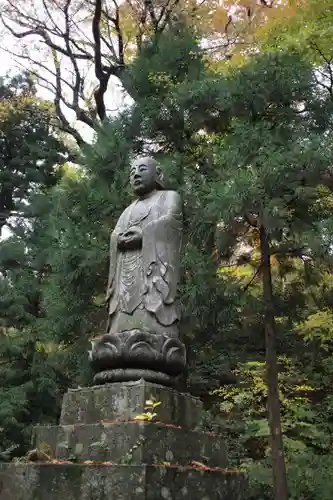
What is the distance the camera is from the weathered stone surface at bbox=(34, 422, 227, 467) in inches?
164

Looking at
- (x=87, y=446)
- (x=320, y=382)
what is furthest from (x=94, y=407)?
(x=320, y=382)

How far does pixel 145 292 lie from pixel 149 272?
200mm

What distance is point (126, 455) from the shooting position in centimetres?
412

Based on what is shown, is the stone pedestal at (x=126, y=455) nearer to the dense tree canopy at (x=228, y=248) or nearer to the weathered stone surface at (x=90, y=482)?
the weathered stone surface at (x=90, y=482)

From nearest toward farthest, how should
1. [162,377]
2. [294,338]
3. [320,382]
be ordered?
[162,377]
[294,338]
[320,382]

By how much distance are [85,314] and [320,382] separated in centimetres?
496

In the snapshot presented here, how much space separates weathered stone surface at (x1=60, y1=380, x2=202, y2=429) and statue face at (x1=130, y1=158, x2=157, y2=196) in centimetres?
219

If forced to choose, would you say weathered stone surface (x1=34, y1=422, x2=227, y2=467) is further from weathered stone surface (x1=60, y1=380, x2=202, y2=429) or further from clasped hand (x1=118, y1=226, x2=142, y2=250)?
clasped hand (x1=118, y1=226, x2=142, y2=250)

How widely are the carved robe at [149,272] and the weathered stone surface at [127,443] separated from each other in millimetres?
987

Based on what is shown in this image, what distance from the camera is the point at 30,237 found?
13.5m

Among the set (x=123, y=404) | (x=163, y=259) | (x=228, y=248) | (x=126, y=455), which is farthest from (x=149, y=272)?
(x=228, y=248)

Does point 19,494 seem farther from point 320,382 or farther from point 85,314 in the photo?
point 320,382

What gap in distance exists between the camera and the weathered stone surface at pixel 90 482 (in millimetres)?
3811

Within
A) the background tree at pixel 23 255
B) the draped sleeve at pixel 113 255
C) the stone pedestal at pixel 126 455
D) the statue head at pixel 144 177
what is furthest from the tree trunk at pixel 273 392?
the background tree at pixel 23 255
